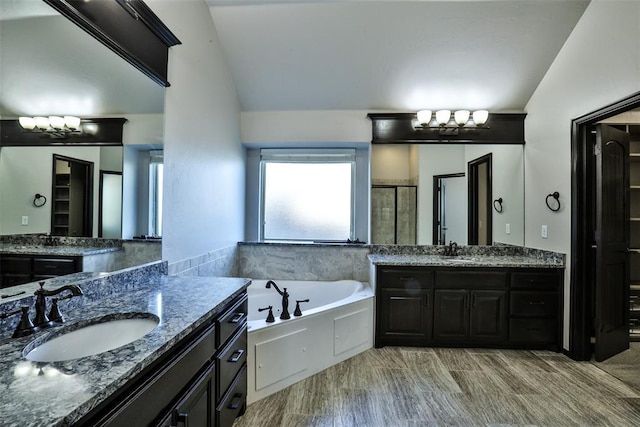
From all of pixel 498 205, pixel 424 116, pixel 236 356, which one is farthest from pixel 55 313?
pixel 498 205

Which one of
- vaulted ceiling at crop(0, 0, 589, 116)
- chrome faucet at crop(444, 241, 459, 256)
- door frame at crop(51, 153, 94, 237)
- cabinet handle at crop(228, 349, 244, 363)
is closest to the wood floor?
cabinet handle at crop(228, 349, 244, 363)

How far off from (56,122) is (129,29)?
0.75 meters

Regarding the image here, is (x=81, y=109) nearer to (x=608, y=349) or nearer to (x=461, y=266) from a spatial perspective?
Answer: (x=461, y=266)

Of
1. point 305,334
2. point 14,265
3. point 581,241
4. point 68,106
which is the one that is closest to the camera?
point 14,265

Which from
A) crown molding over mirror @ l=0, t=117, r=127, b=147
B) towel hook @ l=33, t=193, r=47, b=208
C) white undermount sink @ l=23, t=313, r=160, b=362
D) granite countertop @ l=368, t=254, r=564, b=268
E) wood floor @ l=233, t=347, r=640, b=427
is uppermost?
crown molding over mirror @ l=0, t=117, r=127, b=147

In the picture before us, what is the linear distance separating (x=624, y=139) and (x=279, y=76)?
332cm

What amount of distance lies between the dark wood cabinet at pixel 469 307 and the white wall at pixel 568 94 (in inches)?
8.4

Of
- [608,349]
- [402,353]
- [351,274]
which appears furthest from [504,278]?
[351,274]

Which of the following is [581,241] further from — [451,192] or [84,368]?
[84,368]

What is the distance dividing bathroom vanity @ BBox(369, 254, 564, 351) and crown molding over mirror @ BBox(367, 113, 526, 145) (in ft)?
4.50

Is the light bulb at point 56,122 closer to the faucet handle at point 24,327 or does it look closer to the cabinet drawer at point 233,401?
the faucet handle at point 24,327

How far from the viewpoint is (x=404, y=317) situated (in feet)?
9.72

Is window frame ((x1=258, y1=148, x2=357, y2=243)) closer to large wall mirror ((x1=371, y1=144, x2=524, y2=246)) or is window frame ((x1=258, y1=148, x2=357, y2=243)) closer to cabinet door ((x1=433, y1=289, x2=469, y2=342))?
large wall mirror ((x1=371, y1=144, x2=524, y2=246))

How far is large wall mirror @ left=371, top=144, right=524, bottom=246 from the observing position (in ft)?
11.2
